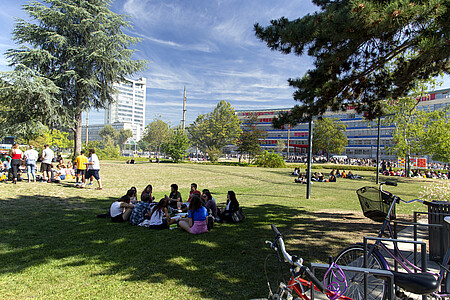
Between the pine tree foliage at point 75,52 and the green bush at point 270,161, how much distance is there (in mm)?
22126

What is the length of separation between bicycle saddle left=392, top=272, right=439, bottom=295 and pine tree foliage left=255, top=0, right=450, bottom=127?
4.06m

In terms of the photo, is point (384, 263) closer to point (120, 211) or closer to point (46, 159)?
point (120, 211)

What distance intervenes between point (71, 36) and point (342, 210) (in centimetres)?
2622

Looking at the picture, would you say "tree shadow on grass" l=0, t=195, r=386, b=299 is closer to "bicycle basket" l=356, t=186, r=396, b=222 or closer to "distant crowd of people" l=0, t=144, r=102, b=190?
"bicycle basket" l=356, t=186, r=396, b=222

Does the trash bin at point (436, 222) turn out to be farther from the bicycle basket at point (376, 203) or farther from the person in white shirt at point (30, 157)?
the person in white shirt at point (30, 157)

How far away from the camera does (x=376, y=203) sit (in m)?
4.23

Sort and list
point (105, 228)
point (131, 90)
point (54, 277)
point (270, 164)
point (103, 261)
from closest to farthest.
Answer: point (54, 277)
point (103, 261)
point (105, 228)
point (270, 164)
point (131, 90)

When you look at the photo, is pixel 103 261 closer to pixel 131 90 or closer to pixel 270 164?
pixel 270 164

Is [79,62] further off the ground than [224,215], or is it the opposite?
[79,62]

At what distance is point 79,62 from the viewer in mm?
23266

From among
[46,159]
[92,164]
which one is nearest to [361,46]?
[92,164]

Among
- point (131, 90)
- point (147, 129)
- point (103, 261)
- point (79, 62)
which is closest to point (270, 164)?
point (79, 62)

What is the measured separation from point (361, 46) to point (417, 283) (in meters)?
5.42

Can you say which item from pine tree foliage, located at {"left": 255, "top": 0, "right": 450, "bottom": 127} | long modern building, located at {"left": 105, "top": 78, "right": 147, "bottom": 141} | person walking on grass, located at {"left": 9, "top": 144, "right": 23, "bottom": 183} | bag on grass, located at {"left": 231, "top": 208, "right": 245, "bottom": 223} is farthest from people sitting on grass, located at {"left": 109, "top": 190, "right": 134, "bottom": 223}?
long modern building, located at {"left": 105, "top": 78, "right": 147, "bottom": 141}
